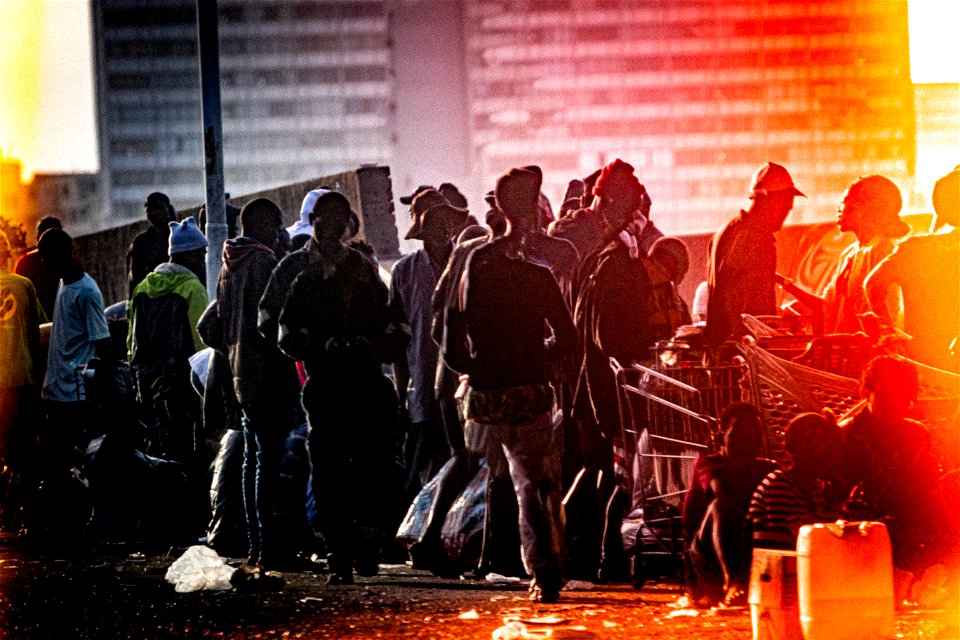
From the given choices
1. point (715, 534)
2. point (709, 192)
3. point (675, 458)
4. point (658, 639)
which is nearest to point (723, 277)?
point (675, 458)

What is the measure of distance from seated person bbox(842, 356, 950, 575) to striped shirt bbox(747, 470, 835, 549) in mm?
271

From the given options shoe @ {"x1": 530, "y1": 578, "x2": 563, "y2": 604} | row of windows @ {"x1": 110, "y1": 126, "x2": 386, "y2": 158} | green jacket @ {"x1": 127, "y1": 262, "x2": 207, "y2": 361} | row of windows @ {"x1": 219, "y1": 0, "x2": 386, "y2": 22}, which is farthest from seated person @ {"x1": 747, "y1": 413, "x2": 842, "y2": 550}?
row of windows @ {"x1": 110, "y1": 126, "x2": 386, "y2": 158}

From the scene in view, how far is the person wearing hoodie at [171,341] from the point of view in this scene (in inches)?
488

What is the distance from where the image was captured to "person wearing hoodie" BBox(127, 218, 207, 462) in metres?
12.4

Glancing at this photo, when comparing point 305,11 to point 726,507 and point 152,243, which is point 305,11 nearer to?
point 152,243

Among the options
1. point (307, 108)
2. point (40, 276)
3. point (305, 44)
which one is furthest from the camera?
point (307, 108)

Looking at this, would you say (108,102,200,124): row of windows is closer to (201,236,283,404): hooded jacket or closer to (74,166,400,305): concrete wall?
(74,166,400,305): concrete wall

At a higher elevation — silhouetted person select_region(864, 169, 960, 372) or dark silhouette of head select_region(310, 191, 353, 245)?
dark silhouette of head select_region(310, 191, 353, 245)

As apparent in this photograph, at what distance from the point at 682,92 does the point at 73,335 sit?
177 m

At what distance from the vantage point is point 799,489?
25.2ft

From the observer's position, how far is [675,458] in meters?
8.80

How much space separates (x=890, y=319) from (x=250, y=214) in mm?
3791

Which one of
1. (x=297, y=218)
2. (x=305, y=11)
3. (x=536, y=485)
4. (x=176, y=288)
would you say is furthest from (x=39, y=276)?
(x=305, y=11)

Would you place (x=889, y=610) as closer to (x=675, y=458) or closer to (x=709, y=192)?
(x=675, y=458)
